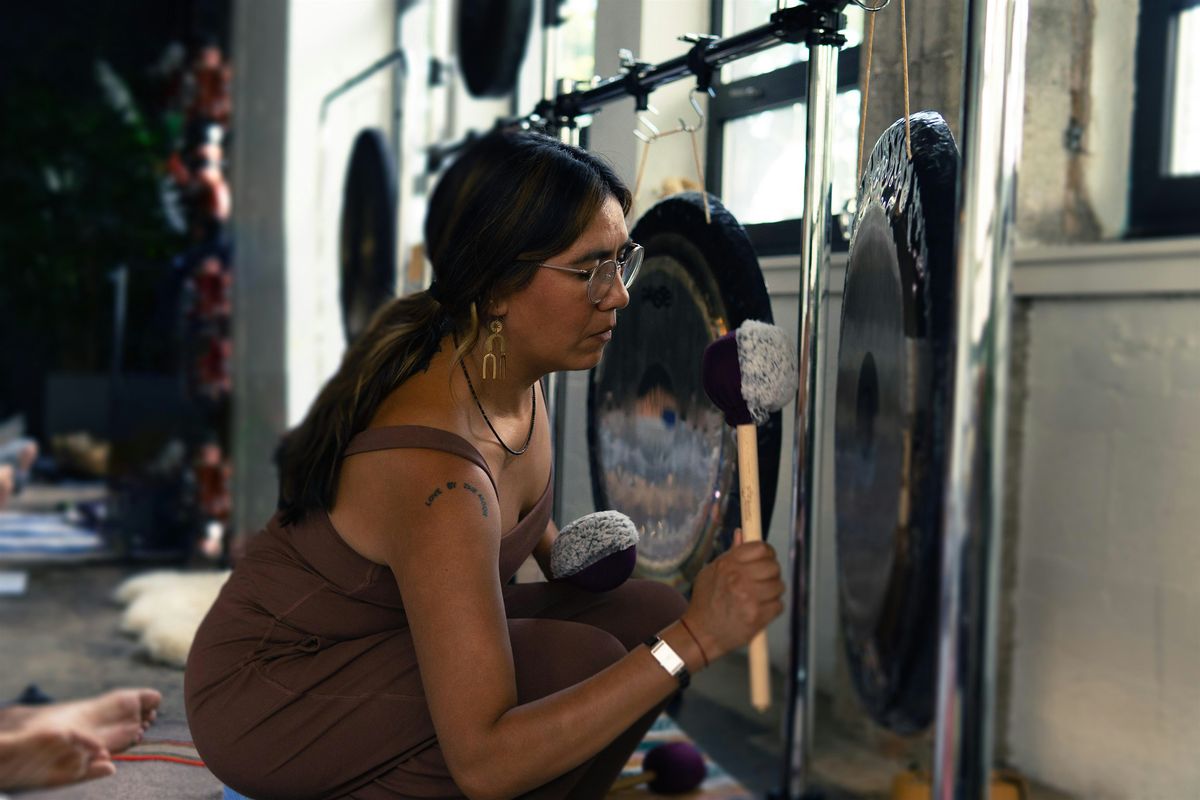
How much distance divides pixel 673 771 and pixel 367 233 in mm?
1791

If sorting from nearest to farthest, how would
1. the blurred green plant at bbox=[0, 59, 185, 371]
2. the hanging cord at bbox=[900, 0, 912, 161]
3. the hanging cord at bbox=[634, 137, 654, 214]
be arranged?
the hanging cord at bbox=[900, 0, 912, 161] → the hanging cord at bbox=[634, 137, 654, 214] → the blurred green plant at bbox=[0, 59, 185, 371]

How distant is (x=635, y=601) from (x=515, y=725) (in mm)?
380

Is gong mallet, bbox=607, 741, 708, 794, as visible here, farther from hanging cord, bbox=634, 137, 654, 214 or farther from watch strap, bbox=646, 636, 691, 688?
hanging cord, bbox=634, 137, 654, 214

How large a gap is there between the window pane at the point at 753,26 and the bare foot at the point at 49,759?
41.7 inches

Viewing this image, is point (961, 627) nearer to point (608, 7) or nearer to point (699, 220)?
point (699, 220)

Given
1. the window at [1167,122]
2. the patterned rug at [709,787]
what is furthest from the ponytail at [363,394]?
the window at [1167,122]

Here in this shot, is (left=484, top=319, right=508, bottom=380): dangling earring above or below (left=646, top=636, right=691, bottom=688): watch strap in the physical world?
above

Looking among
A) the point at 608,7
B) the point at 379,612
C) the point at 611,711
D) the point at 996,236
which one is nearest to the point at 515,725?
the point at 611,711

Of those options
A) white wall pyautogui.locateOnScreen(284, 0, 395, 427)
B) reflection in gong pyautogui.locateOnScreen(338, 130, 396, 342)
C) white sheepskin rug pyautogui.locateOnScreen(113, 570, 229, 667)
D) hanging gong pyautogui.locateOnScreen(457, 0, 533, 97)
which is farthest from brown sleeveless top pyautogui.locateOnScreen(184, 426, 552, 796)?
white wall pyautogui.locateOnScreen(284, 0, 395, 427)

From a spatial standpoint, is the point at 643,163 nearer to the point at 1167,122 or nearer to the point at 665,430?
the point at 665,430

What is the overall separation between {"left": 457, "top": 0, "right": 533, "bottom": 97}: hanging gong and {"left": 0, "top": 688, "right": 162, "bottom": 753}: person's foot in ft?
4.29

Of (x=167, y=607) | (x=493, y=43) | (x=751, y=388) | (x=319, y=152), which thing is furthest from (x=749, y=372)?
(x=319, y=152)

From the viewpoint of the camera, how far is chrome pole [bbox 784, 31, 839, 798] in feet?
3.51

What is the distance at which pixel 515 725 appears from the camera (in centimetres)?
99
